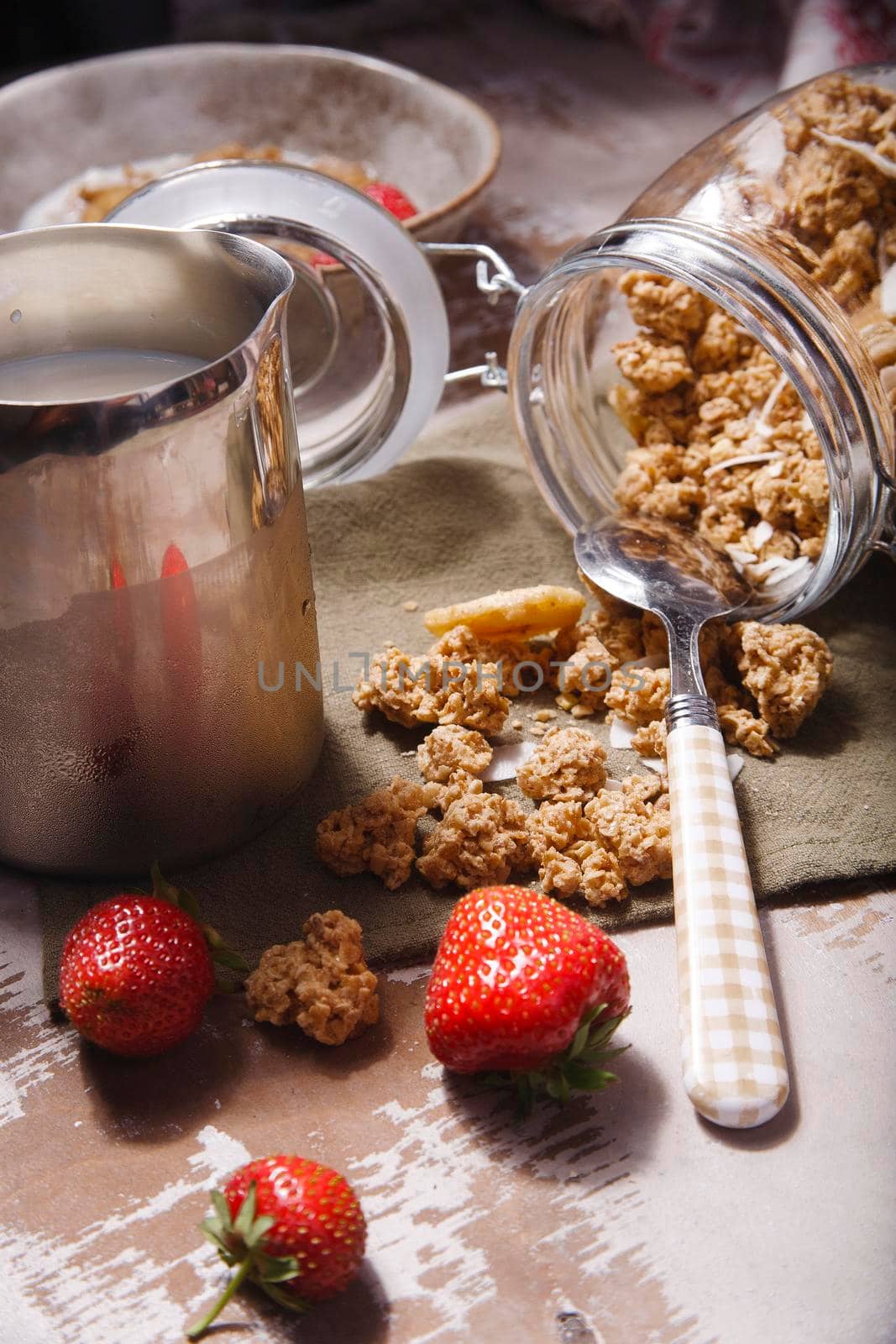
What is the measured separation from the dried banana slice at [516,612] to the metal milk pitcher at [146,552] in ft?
0.36

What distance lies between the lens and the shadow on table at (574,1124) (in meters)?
0.54

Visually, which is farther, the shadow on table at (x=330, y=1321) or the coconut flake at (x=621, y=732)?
the coconut flake at (x=621, y=732)

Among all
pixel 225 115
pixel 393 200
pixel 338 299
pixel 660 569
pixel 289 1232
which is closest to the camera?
pixel 289 1232

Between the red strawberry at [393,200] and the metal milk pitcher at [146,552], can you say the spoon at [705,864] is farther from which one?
the red strawberry at [393,200]

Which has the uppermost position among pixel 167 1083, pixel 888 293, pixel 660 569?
pixel 888 293

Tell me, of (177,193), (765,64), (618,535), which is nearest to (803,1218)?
(618,535)

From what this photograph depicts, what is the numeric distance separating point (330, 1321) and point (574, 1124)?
5.1 inches

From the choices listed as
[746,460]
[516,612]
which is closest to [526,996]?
[516,612]

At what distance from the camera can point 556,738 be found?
0.71 metres

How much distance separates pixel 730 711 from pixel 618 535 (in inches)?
5.9

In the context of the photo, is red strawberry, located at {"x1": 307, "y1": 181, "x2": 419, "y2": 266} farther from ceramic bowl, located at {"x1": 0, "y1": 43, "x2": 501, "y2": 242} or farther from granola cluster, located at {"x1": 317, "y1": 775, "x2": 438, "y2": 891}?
granola cluster, located at {"x1": 317, "y1": 775, "x2": 438, "y2": 891}

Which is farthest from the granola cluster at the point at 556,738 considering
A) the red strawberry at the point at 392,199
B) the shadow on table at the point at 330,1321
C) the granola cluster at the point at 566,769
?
the red strawberry at the point at 392,199

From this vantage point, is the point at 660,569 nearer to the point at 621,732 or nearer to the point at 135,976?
the point at 621,732

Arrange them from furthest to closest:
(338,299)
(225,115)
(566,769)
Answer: (225,115) → (338,299) → (566,769)
